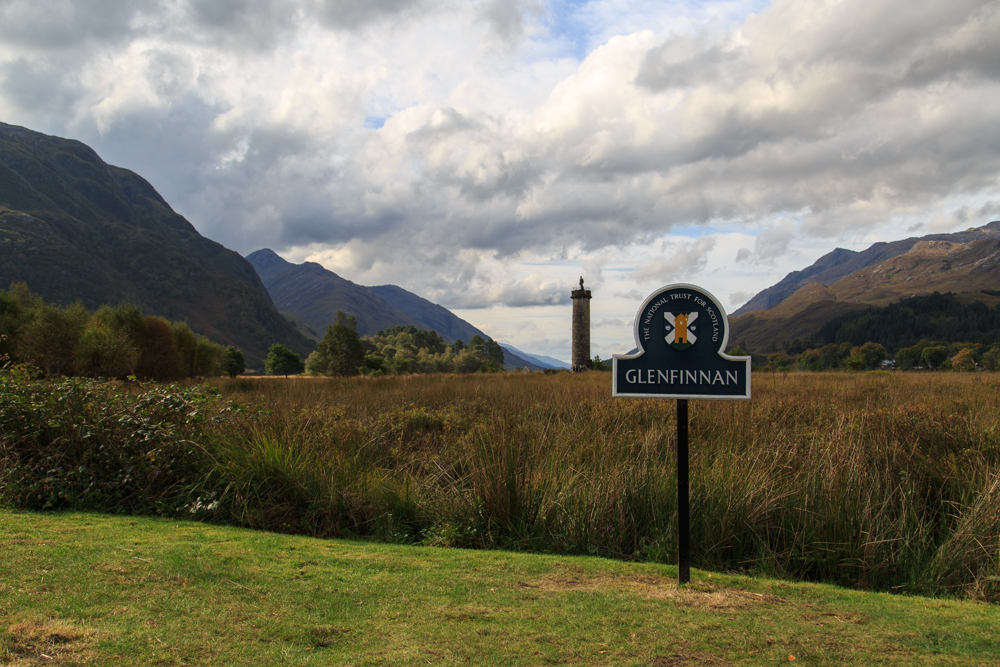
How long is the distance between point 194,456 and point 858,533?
645 cm

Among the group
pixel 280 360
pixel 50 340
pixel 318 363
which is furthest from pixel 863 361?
pixel 280 360

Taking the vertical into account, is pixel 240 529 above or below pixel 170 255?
below

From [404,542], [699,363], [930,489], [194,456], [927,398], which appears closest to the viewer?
[699,363]

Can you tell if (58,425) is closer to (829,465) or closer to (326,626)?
(326,626)

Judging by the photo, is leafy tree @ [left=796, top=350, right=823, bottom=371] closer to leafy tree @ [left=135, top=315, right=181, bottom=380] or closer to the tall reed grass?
the tall reed grass

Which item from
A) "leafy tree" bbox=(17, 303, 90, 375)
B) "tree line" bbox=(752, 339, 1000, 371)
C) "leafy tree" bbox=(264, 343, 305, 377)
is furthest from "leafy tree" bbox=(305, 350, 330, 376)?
"tree line" bbox=(752, 339, 1000, 371)

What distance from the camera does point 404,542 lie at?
5152 millimetres

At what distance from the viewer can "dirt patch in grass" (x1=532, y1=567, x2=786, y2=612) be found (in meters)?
3.38

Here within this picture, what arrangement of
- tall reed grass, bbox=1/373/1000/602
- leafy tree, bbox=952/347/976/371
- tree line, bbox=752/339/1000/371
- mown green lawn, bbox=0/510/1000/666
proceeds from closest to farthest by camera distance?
1. mown green lawn, bbox=0/510/1000/666
2. tall reed grass, bbox=1/373/1000/602
3. leafy tree, bbox=952/347/976/371
4. tree line, bbox=752/339/1000/371

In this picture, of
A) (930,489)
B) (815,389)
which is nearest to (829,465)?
(930,489)

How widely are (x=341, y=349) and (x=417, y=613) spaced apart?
45.1 meters

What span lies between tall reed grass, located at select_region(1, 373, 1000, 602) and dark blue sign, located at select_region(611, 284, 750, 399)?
1.60 metres

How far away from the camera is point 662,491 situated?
523 centimetres

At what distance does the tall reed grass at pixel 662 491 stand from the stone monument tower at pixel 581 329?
2112cm
